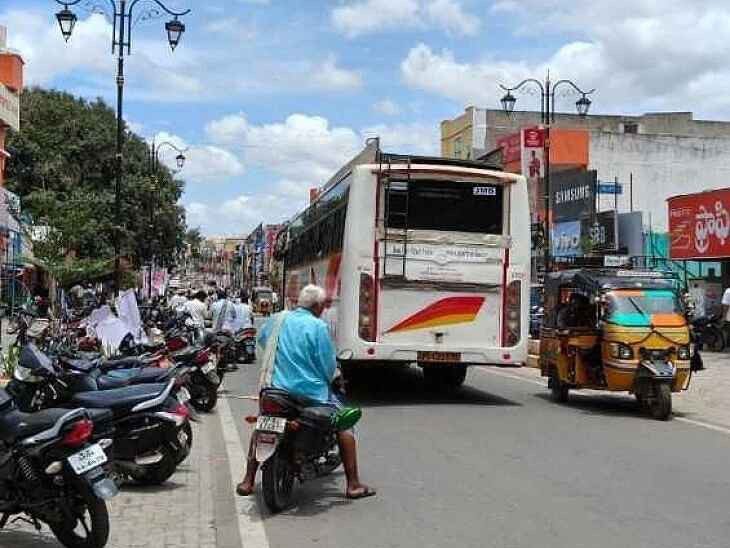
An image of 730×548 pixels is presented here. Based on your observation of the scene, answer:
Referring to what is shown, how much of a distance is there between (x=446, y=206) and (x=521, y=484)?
21.7 ft

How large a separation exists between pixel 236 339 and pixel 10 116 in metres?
20.3

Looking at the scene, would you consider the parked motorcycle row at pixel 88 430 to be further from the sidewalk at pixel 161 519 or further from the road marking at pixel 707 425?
the road marking at pixel 707 425

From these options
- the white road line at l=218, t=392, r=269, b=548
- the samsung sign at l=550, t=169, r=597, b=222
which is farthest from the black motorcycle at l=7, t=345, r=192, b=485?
the samsung sign at l=550, t=169, r=597, b=222

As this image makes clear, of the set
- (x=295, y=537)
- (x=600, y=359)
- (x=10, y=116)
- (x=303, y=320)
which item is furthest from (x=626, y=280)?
(x=10, y=116)

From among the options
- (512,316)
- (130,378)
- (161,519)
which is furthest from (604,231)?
(161,519)

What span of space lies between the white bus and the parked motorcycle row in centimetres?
245

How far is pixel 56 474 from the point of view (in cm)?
572

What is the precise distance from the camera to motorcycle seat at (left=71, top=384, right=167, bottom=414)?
7469 mm

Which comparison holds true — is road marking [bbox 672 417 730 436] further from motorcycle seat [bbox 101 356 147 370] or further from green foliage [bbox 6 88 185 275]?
green foliage [bbox 6 88 185 275]

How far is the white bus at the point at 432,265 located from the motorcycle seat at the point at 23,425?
797cm

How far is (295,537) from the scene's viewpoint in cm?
641

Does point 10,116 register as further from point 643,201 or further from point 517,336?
point 643,201

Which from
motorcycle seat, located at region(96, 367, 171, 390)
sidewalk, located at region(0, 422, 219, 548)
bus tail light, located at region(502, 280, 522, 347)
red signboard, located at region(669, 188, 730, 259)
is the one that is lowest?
sidewalk, located at region(0, 422, 219, 548)

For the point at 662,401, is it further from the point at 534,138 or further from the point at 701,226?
the point at 534,138
